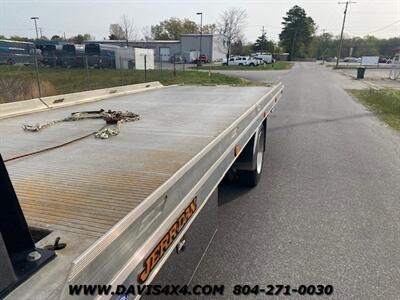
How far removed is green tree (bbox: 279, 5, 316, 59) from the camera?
339 feet

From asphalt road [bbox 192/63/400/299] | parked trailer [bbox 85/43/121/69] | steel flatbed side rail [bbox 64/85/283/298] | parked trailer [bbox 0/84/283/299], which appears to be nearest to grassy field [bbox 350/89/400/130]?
asphalt road [bbox 192/63/400/299]

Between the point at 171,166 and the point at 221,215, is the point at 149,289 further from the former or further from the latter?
the point at 221,215

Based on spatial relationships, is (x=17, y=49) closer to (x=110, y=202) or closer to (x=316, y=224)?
(x=316, y=224)

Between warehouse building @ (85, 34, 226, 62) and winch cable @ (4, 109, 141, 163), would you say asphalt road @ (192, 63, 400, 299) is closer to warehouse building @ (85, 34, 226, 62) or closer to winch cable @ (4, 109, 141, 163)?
winch cable @ (4, 109, 141, 163)

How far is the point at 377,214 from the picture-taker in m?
4.53

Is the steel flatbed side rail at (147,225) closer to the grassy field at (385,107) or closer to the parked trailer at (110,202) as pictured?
the parked trailer at (110,202)

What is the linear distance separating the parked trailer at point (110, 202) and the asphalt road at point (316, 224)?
0.86 meters

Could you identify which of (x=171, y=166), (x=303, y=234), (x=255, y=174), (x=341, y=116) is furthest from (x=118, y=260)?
(x=341, y=116)

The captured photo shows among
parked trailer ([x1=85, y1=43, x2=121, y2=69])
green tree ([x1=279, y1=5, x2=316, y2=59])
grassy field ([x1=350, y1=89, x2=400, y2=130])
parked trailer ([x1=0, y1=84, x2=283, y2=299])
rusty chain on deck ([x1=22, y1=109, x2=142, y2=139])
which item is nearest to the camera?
parked trailer ([x1=0, y1=84, x2=283, y2=299])

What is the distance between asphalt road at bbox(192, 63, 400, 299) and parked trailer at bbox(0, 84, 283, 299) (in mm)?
856

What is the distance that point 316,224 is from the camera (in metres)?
4.25

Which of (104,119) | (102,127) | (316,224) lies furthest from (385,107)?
(102,127)

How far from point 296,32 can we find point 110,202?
111 meters

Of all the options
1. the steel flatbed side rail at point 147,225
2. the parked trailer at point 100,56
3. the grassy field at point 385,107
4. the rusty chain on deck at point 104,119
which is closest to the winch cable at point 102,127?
the rusty chain on deck at point 104,119
